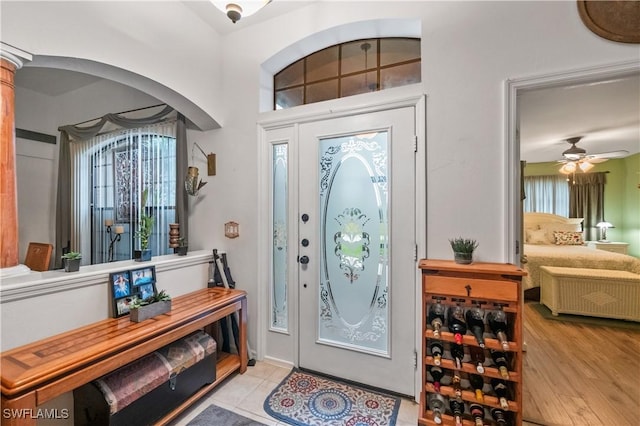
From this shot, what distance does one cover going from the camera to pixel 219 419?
1831mm

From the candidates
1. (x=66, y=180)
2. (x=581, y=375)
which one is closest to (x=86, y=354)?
(x=66, y=180)

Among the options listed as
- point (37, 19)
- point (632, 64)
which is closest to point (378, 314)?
point (632, 64)

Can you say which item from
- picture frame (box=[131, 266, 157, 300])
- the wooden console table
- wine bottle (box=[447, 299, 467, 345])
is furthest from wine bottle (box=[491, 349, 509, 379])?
picture frame (box=[131, 266, 157, 300])

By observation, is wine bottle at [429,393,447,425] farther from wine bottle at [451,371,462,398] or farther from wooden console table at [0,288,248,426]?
wooden console table at [0,288,248,426]

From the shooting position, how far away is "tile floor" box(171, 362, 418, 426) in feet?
6.03

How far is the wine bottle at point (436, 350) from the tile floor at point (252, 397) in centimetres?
47

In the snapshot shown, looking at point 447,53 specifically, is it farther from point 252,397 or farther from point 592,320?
point 592,320

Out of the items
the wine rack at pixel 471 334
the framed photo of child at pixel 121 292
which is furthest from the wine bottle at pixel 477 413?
the framed photo of child at pixel 121 292

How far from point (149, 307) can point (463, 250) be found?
6.67 feet

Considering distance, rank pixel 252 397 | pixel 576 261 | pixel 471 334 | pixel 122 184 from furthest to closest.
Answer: pixel 576 261, pixel 122 184, pixel 252 397, pixel 471 334

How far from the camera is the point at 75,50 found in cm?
171

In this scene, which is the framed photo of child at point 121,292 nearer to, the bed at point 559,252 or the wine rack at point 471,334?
the wine rack at point 471,334

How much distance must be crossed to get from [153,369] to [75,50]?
6.58ft

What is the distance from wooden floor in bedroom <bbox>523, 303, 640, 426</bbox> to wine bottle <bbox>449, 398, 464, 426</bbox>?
0.54 metres
